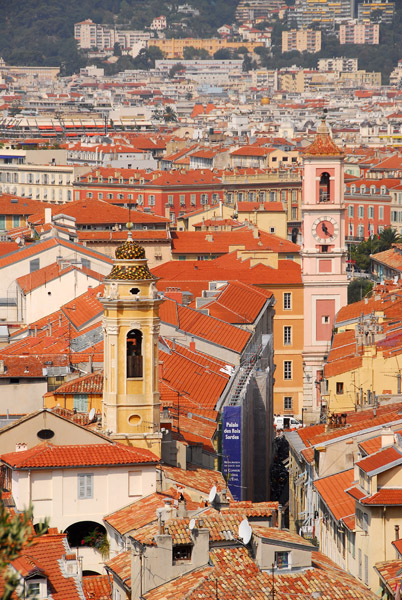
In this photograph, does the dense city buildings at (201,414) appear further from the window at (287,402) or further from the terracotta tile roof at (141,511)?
the window at (287,402)

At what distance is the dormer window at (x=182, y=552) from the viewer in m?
22.1

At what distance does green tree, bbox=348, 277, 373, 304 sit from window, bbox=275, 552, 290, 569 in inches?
2170

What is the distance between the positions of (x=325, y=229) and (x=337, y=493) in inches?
1284

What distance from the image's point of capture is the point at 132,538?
23.5m

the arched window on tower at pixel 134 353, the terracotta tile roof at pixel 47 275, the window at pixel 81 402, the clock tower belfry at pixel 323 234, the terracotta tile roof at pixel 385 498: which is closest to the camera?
the terracotta tile roof at pixel 385 498

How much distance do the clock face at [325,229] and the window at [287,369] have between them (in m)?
3.89

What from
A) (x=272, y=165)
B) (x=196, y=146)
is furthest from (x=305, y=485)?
(x=196, y=146)

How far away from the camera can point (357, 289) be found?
82.8 metres

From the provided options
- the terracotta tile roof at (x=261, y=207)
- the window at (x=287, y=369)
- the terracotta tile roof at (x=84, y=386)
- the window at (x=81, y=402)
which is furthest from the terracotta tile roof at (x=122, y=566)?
the terracotta tile roof at (x=261, y=207)

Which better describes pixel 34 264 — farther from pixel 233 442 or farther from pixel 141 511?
pixel 141 511

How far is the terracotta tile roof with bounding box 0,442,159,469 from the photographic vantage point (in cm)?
2716

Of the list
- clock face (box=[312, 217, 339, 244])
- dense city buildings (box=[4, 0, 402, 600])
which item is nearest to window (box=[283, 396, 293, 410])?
dense city buildings (box=[4, 0, 402, 600])

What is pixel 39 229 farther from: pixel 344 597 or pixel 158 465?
pixel 344 597

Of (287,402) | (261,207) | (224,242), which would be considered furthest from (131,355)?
(261,207)
